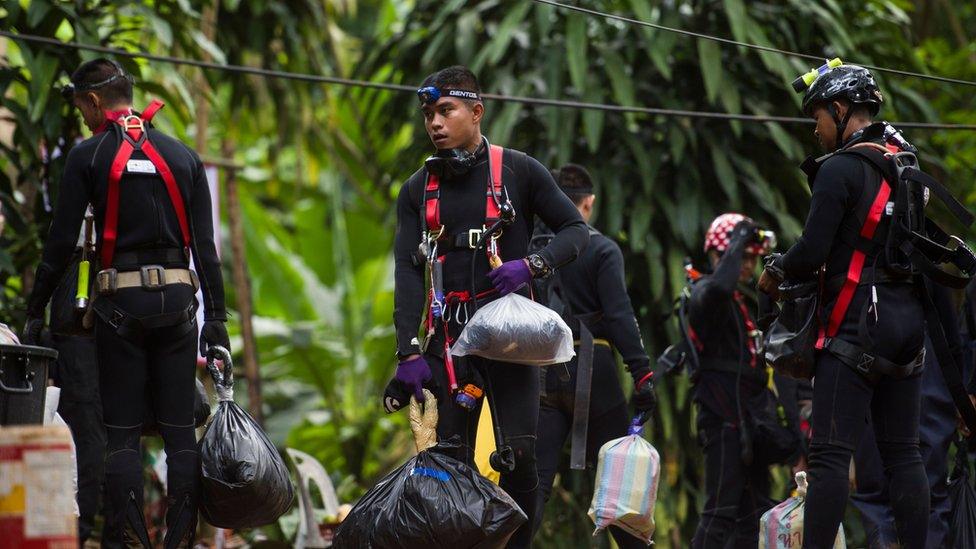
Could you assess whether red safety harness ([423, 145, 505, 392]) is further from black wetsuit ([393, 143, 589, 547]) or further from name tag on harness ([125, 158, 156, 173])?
name tag on harness ([125, 158, 156, 173])

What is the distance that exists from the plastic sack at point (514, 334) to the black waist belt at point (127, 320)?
1410 mm

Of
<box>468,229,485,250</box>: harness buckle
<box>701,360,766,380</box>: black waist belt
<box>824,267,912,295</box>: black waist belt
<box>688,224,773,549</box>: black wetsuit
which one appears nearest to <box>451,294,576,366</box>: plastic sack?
<box>468,229,485,250</box>: harness buckle

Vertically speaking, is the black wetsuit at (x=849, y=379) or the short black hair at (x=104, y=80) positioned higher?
the short black hair at (x=104, y=80)

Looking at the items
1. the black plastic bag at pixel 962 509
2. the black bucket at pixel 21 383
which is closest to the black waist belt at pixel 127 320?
the black bucket at pixel 21 383

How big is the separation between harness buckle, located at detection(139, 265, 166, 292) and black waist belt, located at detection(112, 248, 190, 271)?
4cm

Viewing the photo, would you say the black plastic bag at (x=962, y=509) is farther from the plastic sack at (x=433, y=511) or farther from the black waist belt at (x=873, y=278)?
the plastic sack at (x=433, y=511)

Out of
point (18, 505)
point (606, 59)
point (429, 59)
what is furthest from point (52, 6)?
point (18, 505)

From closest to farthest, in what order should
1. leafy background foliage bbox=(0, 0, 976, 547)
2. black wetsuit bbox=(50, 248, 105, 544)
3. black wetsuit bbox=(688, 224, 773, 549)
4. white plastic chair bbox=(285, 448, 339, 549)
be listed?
1. black wetsuit bbox=(50, 248, 105, 544)
2. black wetsuit bbox=(688, 224, 773, 549)
3. white plastic chair bbox=(285, 448, 339, 549)
4. leafy background foliage bbox=(0, 0, 976, 547)

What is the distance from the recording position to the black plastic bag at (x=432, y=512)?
559 centimetres

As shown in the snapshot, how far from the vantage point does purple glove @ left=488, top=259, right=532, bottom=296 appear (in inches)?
231

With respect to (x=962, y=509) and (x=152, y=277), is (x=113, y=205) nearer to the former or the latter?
(x=152, y=277)

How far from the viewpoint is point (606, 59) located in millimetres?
11672

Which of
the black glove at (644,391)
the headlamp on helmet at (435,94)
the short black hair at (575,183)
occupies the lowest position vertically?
the black glove at (644,391)

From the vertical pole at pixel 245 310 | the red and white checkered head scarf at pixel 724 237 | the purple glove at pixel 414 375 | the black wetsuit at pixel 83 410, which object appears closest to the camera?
the purple glove at pixel 414 375
